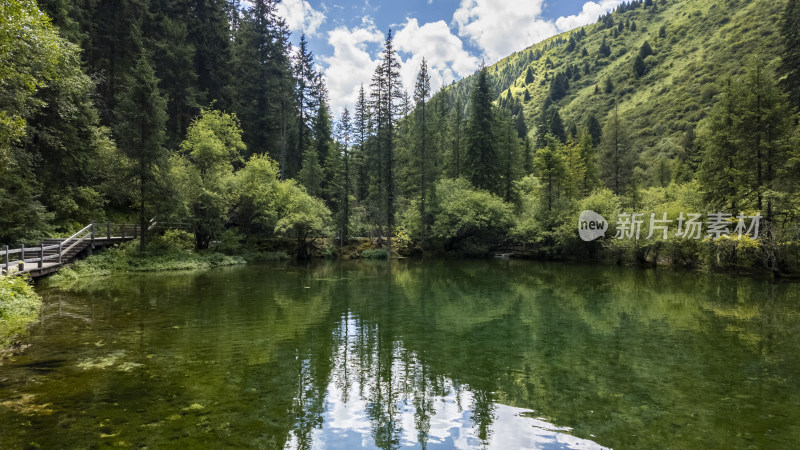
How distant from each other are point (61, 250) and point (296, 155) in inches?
1221

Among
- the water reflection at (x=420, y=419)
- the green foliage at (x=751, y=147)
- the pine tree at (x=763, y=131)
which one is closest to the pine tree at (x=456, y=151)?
the green foliage at (x=751, y=147)

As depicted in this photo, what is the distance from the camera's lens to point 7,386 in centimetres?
618

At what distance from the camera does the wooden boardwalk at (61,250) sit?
50.9 ft

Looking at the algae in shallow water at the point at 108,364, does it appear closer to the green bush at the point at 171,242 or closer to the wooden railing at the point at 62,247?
the wooden railing at the point at 62,247

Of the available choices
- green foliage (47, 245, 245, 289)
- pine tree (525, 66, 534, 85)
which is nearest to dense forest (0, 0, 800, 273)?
green foliage (47, 245, 245, 289)

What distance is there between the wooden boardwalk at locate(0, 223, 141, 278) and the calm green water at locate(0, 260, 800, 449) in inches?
108

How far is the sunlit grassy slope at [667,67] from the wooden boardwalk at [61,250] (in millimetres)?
73634

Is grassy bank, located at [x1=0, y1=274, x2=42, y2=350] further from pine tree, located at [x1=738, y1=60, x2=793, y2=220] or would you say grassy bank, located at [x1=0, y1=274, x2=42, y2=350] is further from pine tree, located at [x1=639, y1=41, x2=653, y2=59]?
pine tree, located at [x1=639, y1=41, x2=653, y2=59]

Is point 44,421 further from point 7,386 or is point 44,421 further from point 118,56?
point 118,56

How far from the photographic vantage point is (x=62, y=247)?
2030cm

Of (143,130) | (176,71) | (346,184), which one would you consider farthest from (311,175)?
(143,130)

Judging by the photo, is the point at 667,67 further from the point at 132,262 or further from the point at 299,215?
the point at 132,262

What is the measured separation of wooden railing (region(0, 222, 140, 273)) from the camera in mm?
15406

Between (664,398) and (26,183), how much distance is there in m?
27.8
